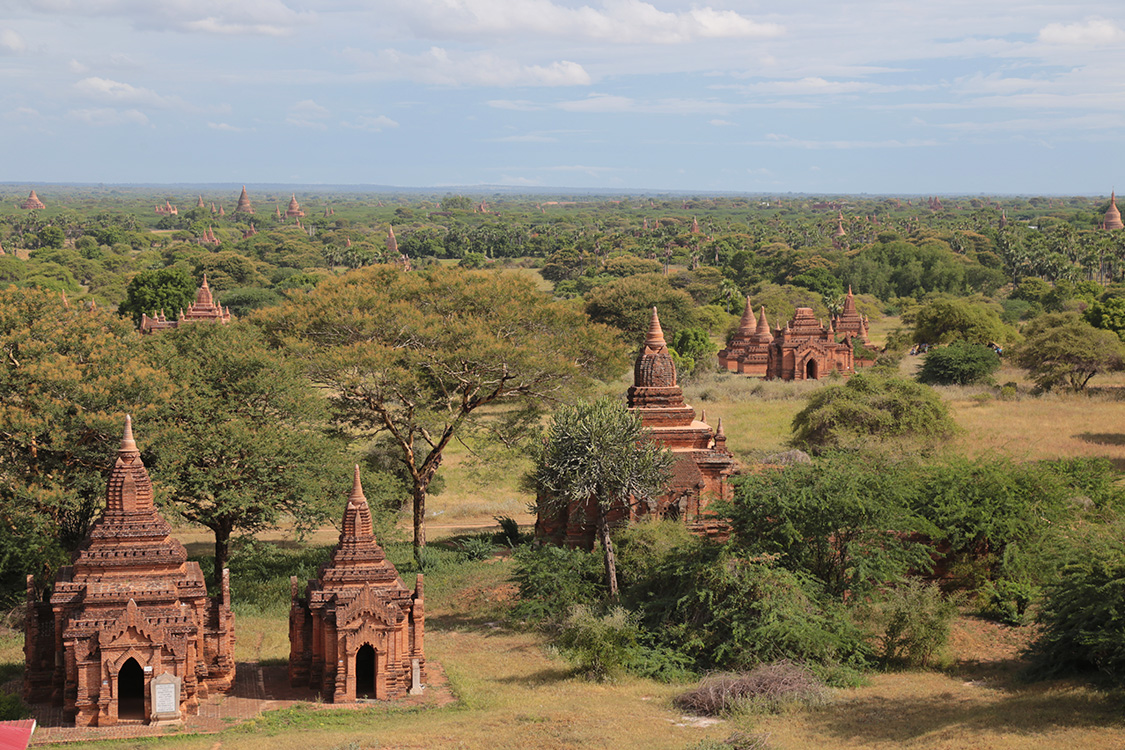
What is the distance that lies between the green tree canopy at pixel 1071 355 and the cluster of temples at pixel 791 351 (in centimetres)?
1019

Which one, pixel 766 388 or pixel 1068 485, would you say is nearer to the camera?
pixel 1068 485

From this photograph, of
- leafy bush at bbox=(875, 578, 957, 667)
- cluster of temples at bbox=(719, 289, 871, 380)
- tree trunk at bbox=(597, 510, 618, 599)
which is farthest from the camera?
cluster of temples at bbox=(719, 289, 871, 380)

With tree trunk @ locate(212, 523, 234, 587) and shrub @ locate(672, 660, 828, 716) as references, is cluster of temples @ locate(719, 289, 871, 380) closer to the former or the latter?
tree trunk @ locate(212, 523, 234, 587)

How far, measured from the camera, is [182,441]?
24.5 metres

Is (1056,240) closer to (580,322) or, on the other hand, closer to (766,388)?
(766,388)

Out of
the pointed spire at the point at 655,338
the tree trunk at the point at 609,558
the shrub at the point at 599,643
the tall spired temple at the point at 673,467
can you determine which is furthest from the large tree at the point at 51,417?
the pointed spire at the point at 655,338

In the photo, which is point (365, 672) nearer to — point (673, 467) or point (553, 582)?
point (553, 582)

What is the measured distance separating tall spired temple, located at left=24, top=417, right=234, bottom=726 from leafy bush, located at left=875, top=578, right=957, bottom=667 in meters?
11.5

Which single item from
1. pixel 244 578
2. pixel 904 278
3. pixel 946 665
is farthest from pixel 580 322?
pixel 904 278

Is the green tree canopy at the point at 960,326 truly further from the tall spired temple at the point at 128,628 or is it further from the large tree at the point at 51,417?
the tall spired temple at the point at 128,628

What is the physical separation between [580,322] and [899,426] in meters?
12.9

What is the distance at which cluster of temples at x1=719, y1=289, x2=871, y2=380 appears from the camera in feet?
196

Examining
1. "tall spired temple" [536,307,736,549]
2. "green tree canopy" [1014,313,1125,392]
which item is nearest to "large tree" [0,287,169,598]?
"tall spired temple" [536,307,736,549]

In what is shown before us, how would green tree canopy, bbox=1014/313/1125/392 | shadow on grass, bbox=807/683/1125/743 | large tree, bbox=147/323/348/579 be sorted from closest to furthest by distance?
shadow on grass, bbox=807/683/1125/743 → large tree, bbox=147/323/348/579 → green tree canopy, bbox=1014/313/1125/392
